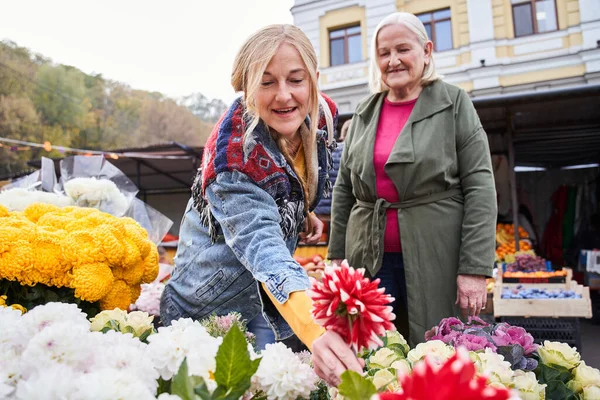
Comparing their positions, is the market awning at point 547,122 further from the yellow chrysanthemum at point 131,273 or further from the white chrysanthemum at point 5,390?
the white chrysanthemum at point 5,390

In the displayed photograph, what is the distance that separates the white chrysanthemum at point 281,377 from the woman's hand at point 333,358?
30 mm

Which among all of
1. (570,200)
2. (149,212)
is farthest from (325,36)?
(149,212)

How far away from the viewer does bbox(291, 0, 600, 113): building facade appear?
10.7m

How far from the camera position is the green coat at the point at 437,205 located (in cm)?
175

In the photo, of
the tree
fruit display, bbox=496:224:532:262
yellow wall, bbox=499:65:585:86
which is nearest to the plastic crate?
fruit display, bbox=496:224:532:262

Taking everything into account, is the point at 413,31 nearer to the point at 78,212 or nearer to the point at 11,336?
the point at 78,212

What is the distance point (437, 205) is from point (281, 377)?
1.28 m

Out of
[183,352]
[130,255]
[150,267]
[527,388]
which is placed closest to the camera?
[183,352]

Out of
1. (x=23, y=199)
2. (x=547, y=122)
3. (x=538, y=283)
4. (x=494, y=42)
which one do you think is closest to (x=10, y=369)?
(x=23, y=199)

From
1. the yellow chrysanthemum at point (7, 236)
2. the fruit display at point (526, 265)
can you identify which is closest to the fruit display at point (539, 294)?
the fruit display at point (526, 265)

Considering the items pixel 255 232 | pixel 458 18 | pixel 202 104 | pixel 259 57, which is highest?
pixel 202 104

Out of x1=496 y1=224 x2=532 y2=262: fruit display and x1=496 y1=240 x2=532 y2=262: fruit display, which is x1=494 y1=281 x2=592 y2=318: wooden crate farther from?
x1=496 y1=224 x2=532 y2=262: fruit display

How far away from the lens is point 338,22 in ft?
42.8

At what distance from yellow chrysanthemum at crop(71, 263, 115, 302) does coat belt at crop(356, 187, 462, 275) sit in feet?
3.17
